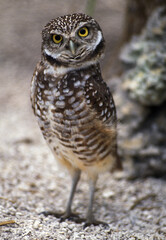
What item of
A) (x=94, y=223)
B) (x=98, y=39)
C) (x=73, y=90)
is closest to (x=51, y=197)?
(x=94, y=223)

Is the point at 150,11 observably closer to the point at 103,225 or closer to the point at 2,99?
the point at 103,225

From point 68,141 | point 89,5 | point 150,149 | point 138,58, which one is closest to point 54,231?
point 68,141

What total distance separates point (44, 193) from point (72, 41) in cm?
178

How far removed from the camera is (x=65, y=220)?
114 inches

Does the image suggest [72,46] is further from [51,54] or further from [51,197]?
[51,197]

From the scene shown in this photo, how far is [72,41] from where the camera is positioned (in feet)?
7.75

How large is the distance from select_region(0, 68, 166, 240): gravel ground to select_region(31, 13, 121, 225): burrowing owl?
1.97 feet

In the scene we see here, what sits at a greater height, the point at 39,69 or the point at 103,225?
the point at 39,69

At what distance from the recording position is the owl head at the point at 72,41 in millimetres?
2373

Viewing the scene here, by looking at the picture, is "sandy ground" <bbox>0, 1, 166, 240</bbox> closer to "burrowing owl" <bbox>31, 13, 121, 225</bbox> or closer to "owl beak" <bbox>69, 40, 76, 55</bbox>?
"burrowing owl" <bbox>31, 13, 121, 225</bbox>

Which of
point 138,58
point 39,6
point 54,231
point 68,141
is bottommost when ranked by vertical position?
point 54,231

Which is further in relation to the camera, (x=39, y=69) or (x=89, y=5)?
(x=89, y=5)

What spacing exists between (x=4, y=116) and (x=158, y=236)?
3.27 m

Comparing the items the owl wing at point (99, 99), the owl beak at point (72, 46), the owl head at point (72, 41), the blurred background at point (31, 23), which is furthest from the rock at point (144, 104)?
the blurred background at point (31, 23)
